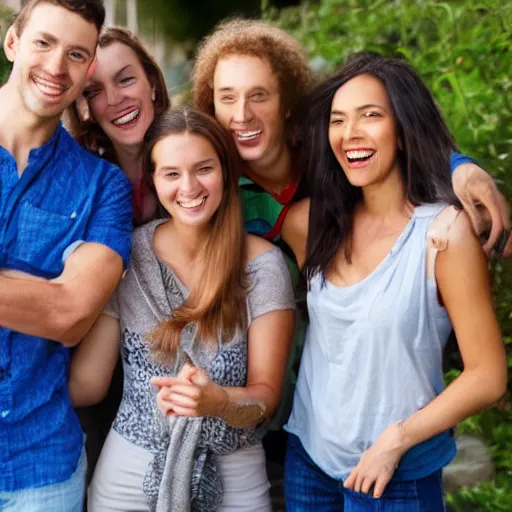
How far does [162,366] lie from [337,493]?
0.53 metres

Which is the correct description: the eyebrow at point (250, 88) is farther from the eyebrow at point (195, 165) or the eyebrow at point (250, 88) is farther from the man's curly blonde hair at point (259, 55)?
the eyebrow at point (195, 165)

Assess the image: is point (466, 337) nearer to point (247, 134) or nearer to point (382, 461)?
point (382, 461)

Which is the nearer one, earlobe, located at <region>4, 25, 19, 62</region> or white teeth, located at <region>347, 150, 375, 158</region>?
white teeth, located at <region>347, 150, 375, 158</region>

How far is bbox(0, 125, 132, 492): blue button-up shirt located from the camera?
2.26 m

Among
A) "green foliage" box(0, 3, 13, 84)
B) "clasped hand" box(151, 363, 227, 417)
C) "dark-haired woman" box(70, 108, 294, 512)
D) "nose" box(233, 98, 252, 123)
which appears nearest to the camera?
"clasped hand" box(151, 363, 227, 417)

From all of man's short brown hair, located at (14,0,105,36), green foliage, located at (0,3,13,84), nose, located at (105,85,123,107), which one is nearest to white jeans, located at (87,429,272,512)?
nose, located at (105,85,123,107)

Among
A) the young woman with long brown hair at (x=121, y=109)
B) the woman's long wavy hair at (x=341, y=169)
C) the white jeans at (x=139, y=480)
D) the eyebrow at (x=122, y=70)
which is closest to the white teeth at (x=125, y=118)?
the young woman with long brown hair at (x=121, y=109)

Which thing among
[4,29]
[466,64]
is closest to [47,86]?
[4,29]

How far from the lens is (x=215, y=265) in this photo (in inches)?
95.0

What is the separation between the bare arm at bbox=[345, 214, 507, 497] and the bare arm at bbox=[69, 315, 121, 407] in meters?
0.71

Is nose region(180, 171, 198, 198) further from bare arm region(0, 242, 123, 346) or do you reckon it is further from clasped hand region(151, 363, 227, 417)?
clasped hand region(151, 363, 227, 417)

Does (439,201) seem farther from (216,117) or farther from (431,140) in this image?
(216,117)

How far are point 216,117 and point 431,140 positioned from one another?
2.33 feet

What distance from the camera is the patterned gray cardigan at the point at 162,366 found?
2.34 meters
